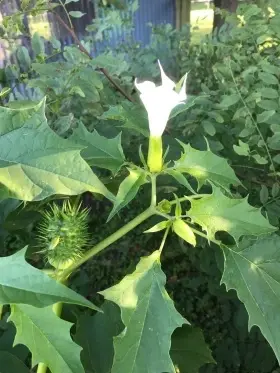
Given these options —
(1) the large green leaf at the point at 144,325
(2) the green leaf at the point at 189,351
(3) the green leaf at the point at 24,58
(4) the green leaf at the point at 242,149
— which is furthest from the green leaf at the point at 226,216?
(3) the green leaf at the point at 24,58

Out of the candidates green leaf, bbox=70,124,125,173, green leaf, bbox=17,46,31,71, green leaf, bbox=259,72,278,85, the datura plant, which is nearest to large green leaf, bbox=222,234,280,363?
the datura plant

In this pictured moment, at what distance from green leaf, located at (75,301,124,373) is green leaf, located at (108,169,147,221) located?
0.37 meters

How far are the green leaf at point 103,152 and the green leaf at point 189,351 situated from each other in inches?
19.5

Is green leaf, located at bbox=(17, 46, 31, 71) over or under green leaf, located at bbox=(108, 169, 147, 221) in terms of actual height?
under

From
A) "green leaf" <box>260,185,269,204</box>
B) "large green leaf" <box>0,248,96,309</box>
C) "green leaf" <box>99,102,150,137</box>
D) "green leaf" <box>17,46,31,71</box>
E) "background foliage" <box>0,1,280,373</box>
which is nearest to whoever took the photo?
"large green leaf" <box>0,248,96,309</box>

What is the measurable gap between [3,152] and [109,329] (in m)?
0.50

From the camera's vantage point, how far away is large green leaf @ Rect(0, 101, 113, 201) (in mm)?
724

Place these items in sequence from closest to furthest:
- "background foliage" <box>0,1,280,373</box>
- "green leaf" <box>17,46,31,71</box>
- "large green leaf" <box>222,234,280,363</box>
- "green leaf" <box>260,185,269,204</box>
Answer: "large green leaf" <box>222,234,280,363</box>
"background foliage" <box>0,1,280,373</box>
"green leaf" <box>260,185,269,204</box>
"green leaf" <box>17,46,31,71</box>

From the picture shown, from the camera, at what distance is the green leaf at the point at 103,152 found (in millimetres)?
911

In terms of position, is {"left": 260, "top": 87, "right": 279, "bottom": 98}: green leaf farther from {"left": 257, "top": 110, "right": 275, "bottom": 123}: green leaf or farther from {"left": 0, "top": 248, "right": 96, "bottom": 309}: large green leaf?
{"left": 0, "top": 248, "right": 96, "bottom": 309}: large green leaf

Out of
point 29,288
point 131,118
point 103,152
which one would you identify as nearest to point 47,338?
point 29,288

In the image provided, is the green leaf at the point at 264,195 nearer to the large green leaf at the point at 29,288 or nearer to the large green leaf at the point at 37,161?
the large green leaf at the point at 37,161

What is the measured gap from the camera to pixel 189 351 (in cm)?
118

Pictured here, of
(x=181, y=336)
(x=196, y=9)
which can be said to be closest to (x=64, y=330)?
(x=181, y=336)
